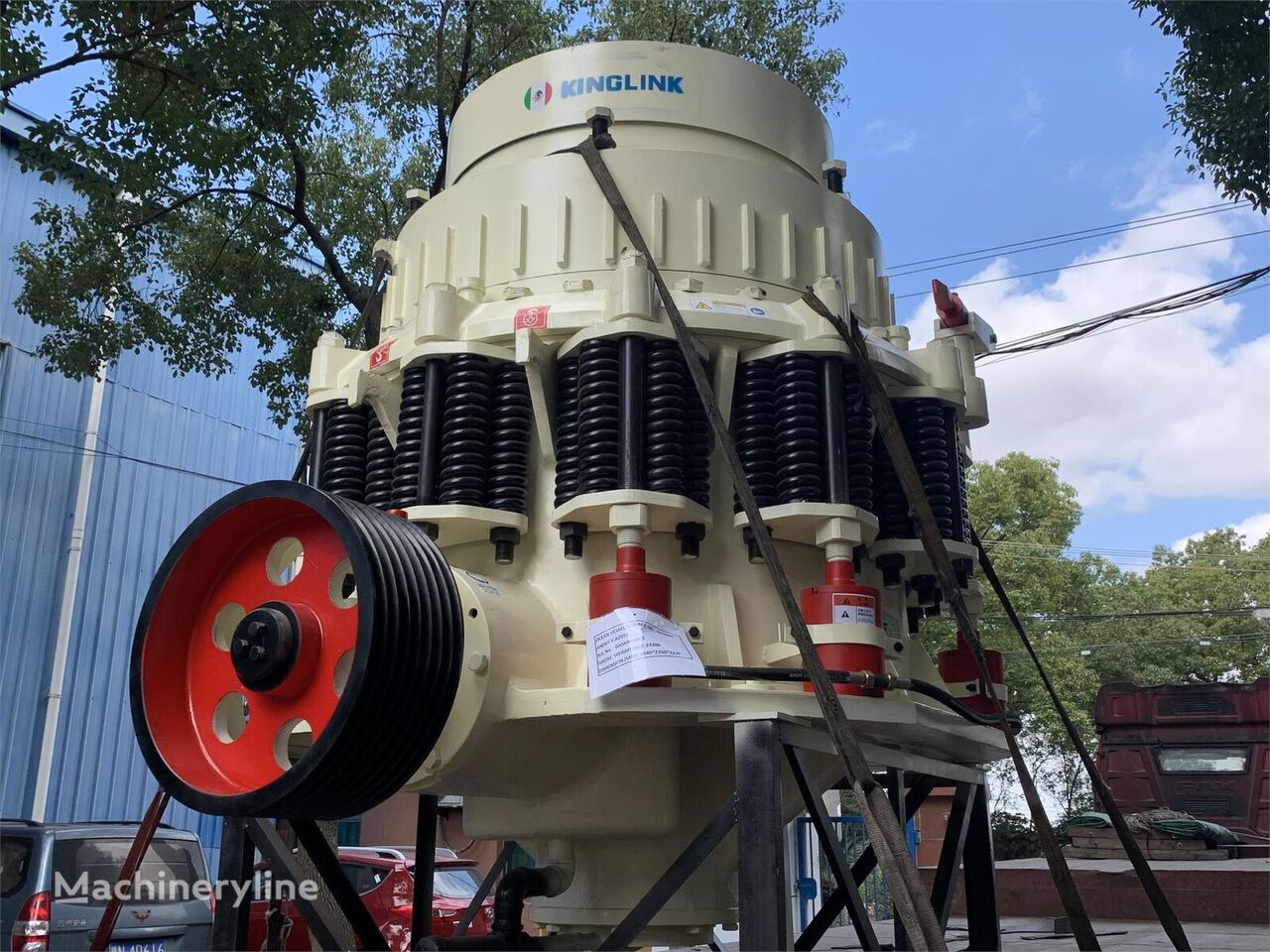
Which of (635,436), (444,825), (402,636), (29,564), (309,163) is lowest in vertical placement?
(444,825)

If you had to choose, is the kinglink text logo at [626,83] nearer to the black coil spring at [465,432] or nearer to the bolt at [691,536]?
the black coil spring at [465,432]

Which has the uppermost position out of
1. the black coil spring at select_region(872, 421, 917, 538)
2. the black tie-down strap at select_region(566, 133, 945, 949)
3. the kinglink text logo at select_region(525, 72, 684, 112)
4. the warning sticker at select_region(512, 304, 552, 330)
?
the kinglink text logo at select_region(525, 72, 684, 112)

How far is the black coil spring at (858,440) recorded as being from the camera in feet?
14.6

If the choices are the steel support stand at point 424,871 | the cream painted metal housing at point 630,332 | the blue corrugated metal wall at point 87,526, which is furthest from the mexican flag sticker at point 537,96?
the blue corrugated metal wall at point 87,526

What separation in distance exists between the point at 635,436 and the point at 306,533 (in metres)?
1.22

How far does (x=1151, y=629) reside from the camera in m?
29.5

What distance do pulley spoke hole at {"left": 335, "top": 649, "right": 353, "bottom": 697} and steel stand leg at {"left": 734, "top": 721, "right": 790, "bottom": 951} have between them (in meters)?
1.33

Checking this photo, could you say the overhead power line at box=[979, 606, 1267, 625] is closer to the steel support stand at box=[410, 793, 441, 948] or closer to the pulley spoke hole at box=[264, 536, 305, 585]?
the steel support stand at box=[410, 793, 441, 948]

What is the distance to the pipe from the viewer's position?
13961 mm

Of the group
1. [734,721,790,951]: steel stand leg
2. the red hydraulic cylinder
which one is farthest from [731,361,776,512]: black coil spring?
[734,721,790,951]: steel stand leg

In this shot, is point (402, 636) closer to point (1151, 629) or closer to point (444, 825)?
point (444, 825)

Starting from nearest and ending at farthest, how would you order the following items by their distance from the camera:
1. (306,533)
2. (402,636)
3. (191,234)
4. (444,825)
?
(402,636)
(306,533)
(191,234)
(444,825)

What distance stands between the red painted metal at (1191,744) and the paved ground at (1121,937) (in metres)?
4.88

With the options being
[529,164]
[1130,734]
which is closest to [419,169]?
[529,164]
